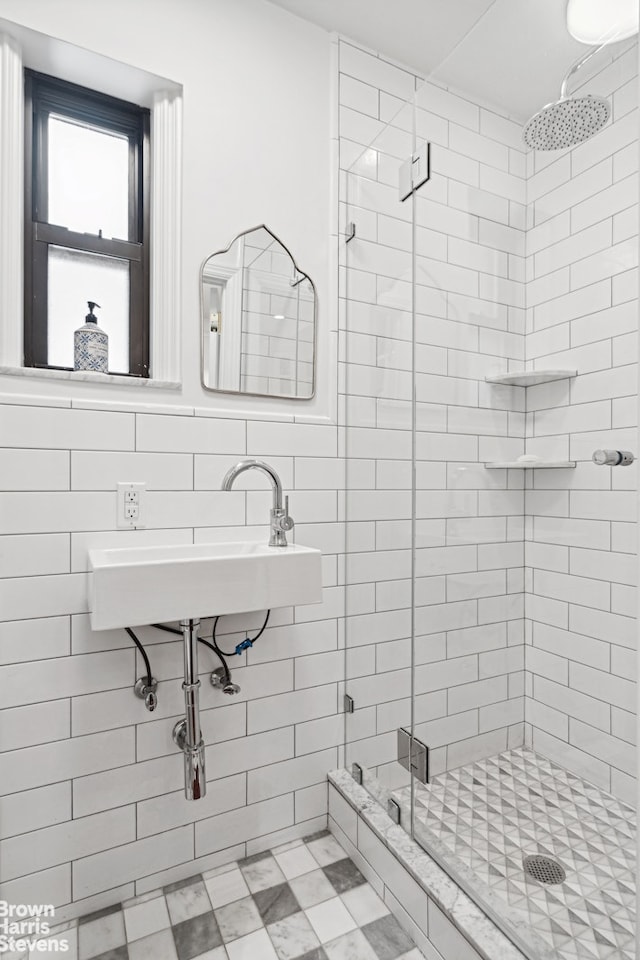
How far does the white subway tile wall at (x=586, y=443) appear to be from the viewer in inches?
38.6

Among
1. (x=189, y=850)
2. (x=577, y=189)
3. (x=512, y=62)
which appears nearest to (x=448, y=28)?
(x=512, y=62)

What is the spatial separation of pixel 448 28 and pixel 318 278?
0.95m

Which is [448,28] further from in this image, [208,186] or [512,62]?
[208,186]

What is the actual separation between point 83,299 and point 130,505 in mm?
627

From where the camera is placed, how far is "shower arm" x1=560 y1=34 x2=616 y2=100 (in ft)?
3.24

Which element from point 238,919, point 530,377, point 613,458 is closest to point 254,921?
point 238,919

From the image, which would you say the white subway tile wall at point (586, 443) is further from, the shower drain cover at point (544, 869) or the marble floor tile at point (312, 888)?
the marble floor tile at point (312, 888)

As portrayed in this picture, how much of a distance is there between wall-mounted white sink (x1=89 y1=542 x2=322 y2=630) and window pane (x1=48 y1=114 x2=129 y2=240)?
38.5 inches

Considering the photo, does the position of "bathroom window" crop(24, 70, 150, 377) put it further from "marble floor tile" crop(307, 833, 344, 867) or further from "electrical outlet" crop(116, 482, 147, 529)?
"marble floor tile" crop(307, 833, 344, 867)

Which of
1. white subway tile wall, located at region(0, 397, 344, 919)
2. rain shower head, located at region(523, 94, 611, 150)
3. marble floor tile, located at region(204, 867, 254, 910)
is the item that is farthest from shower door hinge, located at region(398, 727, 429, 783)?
rain shower head, located at region(523, 94, 611, 150)

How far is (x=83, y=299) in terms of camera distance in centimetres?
153

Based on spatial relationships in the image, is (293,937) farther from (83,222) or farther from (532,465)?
(83,222)

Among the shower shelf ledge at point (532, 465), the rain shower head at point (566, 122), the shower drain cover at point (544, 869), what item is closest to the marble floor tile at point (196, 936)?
the shower drain cover at point (544, 869)

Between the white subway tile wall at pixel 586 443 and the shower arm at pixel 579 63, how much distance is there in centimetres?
5
